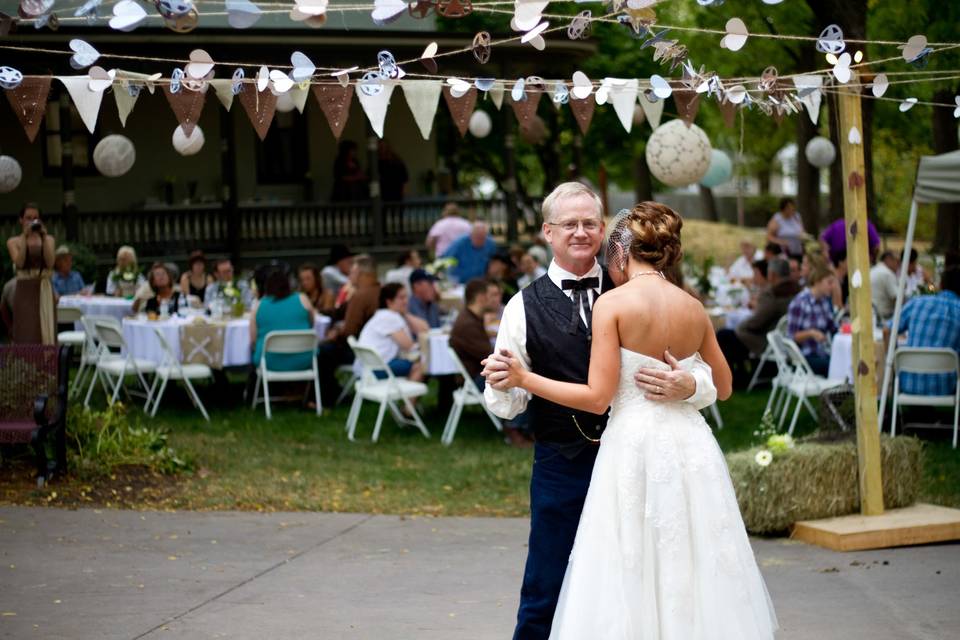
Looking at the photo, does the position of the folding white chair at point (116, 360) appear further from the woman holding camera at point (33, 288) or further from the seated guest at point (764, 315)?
the seated guest at point (764, 315)

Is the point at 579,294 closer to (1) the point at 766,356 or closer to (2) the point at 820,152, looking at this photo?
(1) the point at 766,356

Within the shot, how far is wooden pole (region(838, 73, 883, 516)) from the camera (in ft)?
25.0

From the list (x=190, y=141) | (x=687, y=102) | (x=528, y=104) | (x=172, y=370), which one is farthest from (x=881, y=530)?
(x=190, y=141)

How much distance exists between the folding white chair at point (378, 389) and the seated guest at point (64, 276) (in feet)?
18.4

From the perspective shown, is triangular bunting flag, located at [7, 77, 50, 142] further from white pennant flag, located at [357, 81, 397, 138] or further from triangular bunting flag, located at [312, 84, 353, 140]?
white pennant flag, located at [357, 81, 397, 138]

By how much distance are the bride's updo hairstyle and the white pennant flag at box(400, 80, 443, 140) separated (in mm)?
2572

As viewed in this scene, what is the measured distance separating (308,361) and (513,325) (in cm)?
→ 838

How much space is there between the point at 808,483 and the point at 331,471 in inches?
157

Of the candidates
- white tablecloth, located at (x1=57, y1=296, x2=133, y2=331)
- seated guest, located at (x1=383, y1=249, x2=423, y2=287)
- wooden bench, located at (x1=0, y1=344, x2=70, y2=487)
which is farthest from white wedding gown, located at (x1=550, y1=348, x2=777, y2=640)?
white tablecloth, located at (x1=57, y1=296, x2=133, y2=331)

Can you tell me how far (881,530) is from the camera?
7.57 m

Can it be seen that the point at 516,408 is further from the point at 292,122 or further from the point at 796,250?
the point at 292,122

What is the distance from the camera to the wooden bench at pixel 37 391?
30.8 feet

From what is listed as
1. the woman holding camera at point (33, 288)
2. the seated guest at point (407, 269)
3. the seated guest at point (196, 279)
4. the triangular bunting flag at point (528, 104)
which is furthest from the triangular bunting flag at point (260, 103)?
→ the seated guest at point (407, 269)

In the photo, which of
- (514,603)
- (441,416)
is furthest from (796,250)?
(514,603)
